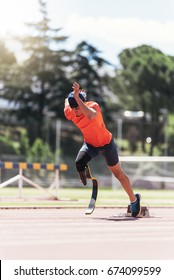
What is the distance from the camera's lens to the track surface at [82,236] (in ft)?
21.6

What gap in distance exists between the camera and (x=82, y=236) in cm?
797

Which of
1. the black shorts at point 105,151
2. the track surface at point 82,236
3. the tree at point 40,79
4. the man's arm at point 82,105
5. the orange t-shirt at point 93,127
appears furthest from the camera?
the tree at point 40,79

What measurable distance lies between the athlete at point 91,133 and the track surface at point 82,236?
2.00 ft

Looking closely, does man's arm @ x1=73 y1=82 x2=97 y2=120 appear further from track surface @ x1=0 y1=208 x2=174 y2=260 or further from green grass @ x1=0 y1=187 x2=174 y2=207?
green grass @ x1=0 y1=187 x2=174 y2=207

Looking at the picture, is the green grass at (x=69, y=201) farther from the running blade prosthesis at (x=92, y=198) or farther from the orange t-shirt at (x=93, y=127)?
the orange t-shirt at (x=93, y=127)

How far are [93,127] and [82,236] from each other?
107 inches

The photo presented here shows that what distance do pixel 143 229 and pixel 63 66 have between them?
57.2 m

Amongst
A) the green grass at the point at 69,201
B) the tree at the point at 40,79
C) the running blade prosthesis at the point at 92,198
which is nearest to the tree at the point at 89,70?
the tree at the point at 40,79

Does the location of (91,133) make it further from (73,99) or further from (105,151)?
(73,99)

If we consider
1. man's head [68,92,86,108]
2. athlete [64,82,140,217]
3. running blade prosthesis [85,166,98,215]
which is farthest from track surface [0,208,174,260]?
man's head [68,92,86,108]

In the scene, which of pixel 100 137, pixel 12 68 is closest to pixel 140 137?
pixel 12 68

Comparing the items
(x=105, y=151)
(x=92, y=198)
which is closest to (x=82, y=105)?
(x=105, y=151)

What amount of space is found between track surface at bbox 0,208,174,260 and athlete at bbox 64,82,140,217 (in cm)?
61
